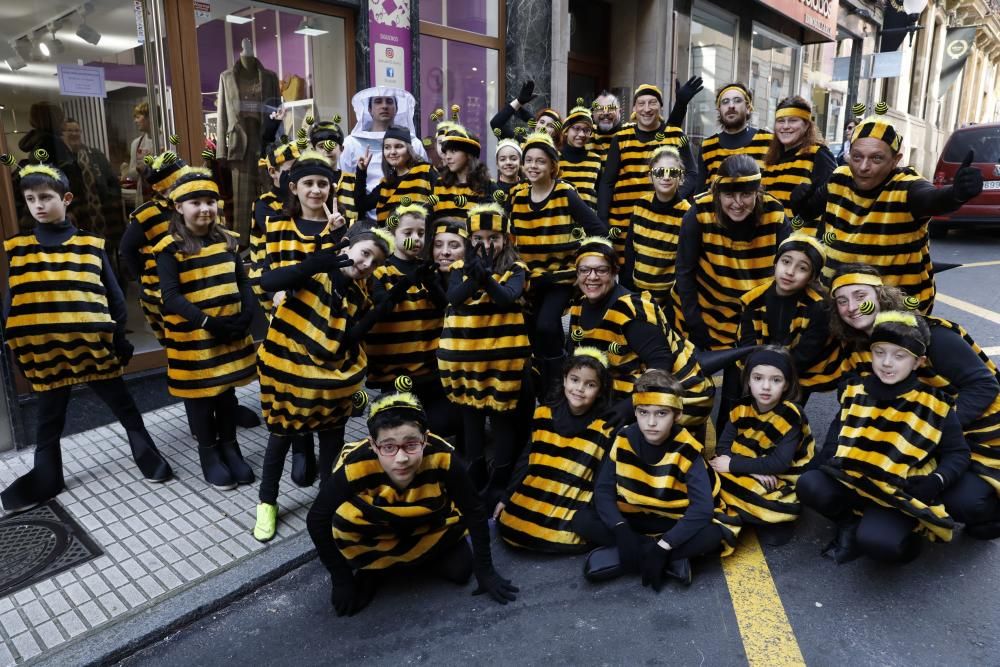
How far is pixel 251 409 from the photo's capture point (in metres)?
5.17

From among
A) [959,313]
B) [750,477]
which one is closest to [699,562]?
[750,477]

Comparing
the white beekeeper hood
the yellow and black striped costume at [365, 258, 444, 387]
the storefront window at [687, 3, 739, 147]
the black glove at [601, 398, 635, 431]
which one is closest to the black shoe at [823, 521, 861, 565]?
the black glove at [601, 398, 635, 431]

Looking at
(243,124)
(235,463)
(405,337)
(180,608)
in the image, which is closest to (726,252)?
(405,337)

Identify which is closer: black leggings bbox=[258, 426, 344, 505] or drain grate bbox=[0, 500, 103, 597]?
drain grate bbox=[0, 500, 103, 597]

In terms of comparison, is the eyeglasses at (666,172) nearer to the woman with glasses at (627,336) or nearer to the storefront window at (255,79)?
the woman with glasses at (627,336)

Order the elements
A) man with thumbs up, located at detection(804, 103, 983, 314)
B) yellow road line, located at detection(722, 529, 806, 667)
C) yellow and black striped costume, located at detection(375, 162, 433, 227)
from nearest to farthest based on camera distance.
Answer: yellow road line, located at detection(722, 529, 806, 667), man with thumbs up, located at detection(804, 103, 983, 314), yellow and black striped costume, located at detection(375, 162, 433, 227)

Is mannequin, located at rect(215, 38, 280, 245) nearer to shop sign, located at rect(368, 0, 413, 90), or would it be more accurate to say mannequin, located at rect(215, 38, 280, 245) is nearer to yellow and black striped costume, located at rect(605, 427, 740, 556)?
shop sign, located at rect(368, 0, 413, 90)

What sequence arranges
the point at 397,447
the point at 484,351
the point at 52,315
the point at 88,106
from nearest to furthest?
the point at 397,447, the point at 484,351, the point at 52,315, the point at 88,106

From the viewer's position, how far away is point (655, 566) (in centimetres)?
299

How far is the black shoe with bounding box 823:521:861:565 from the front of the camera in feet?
10.3

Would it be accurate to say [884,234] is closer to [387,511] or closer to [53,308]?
[387,511]

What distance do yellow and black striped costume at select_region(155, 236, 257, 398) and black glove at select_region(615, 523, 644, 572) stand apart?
88.2 inches

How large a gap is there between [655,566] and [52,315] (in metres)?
3.28

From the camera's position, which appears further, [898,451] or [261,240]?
[261,240]
